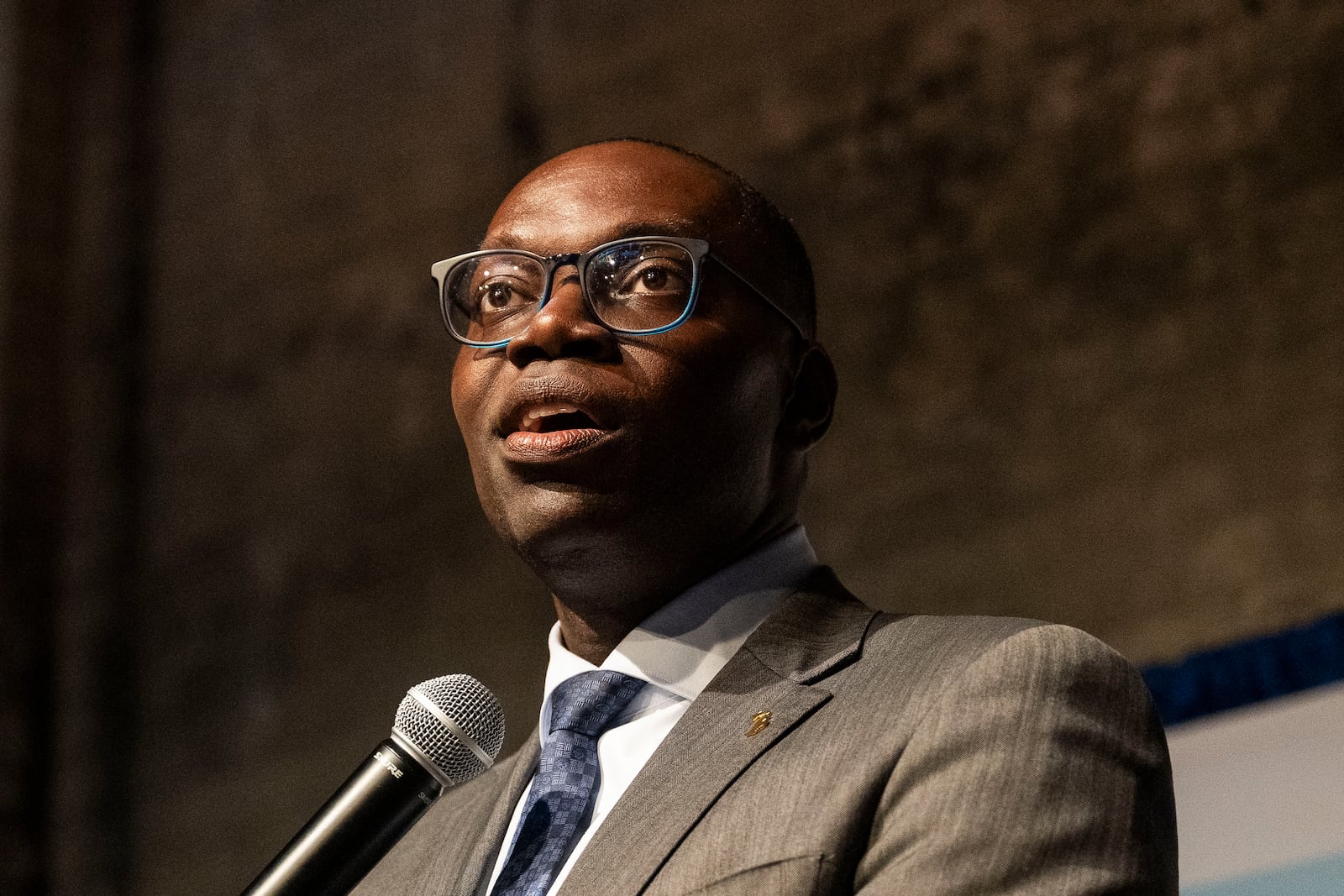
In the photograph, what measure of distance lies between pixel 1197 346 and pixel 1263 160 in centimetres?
42

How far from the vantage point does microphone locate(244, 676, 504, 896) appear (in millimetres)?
1455

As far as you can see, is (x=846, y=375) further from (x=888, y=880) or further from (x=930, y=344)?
(x=888, y=880)

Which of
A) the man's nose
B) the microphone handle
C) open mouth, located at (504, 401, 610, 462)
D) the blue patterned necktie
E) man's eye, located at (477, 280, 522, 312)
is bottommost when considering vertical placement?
the blue patterned necktie

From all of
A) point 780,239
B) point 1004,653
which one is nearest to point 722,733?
point 1004,653

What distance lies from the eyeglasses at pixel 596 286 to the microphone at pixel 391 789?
489mm

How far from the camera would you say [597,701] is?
1.80 metres

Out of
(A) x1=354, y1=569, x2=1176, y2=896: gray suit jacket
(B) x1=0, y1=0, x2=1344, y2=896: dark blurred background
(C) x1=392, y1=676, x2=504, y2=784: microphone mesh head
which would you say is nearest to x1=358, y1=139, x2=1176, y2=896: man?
(A) x1=354, y1=569, x2=1176, y2=896: gray suit jacket

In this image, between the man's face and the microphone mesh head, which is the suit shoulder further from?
the microphone mesh head

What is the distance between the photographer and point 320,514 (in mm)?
4617

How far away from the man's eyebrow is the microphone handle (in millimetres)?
696

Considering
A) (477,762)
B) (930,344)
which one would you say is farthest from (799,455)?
(930,344)

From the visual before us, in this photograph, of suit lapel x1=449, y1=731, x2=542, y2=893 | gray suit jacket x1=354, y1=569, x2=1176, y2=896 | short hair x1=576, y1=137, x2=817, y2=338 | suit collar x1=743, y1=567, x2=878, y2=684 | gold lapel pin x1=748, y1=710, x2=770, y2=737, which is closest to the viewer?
gray suit jacket x1=354, y1=569, x2=1176, y2=896

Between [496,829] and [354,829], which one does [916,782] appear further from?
[496,829]

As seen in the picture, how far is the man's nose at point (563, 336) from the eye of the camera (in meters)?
1.81
